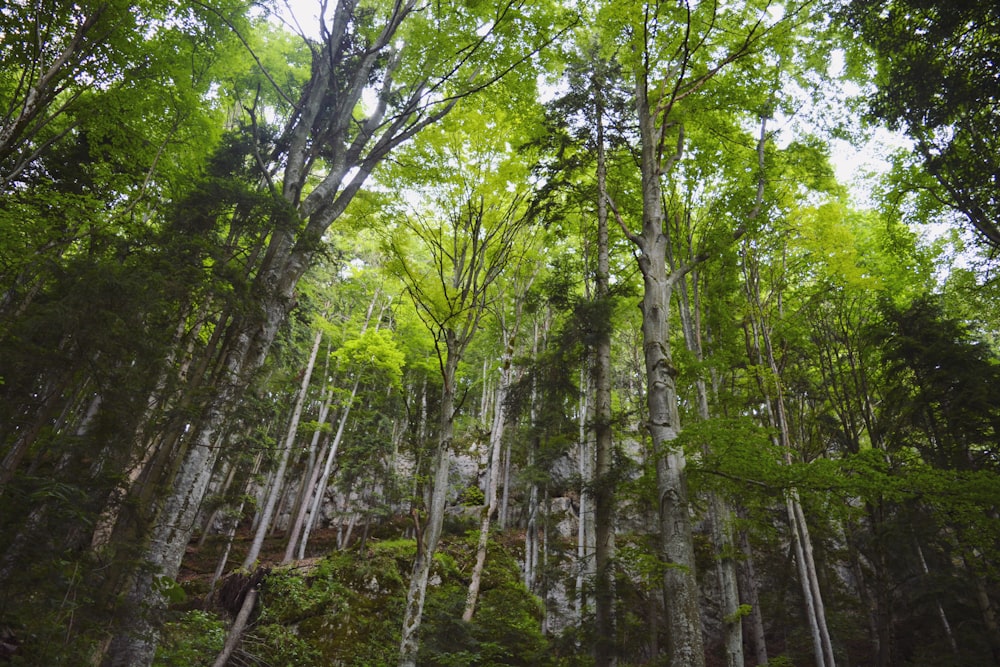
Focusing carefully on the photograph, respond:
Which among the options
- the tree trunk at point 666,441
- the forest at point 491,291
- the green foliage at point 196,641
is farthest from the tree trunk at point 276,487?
the tree trunk at point 666,441

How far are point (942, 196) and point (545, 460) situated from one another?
967 centimetres

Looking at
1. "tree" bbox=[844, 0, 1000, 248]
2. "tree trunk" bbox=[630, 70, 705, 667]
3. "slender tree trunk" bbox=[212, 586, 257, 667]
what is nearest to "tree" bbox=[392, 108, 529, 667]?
"tree trunk" bbox=[630, 70, 705, 667]

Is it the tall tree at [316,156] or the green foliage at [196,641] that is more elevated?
the tall tree at [316,156]

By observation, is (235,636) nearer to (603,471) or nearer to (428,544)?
(428,544)

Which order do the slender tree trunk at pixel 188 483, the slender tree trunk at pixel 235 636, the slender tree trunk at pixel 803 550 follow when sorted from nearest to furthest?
1. the slender tree trunk at pixel 188 483
2. the slender tree trunk at pixel 235 636
3. the slender tree trunk at pixel 803 550

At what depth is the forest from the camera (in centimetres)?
416

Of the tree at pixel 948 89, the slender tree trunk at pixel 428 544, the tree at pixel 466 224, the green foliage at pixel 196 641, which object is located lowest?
the green foliage at pixel 196 641

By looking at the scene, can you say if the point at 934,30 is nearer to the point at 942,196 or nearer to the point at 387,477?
the point at 942,196

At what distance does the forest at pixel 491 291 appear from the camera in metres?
4.16

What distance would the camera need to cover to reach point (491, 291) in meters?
11.4

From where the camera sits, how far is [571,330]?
8617mm

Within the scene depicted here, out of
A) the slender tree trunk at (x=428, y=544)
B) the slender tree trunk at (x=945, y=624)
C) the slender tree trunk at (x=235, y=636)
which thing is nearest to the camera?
the slender tree trunk at (x=428, y=544)

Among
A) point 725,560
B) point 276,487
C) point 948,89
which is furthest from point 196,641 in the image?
point 948,89

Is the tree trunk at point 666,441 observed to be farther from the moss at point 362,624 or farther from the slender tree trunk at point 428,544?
the moss at point 362,624
